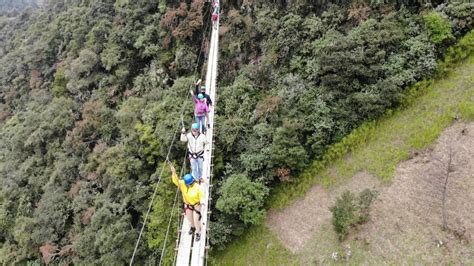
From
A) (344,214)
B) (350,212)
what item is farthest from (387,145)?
(344,214)

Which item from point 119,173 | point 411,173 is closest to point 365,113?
point 411,173

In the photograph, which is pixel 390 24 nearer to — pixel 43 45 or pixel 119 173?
pixel 119 173

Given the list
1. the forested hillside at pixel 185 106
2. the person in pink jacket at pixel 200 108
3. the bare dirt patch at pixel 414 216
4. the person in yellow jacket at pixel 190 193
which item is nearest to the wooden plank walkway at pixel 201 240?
the person in pink jacket at pixel 200 108

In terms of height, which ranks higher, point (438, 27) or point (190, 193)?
point (438, 27)

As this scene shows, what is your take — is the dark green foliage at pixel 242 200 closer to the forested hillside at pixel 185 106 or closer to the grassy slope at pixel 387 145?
the forested hillside at pixel 185 106

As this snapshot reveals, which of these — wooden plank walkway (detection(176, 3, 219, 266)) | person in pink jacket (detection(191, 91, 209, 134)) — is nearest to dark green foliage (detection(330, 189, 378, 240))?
wooden plank walkway (detection(176, 3, 219, 266))

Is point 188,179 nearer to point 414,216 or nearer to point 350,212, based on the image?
point 350,212
